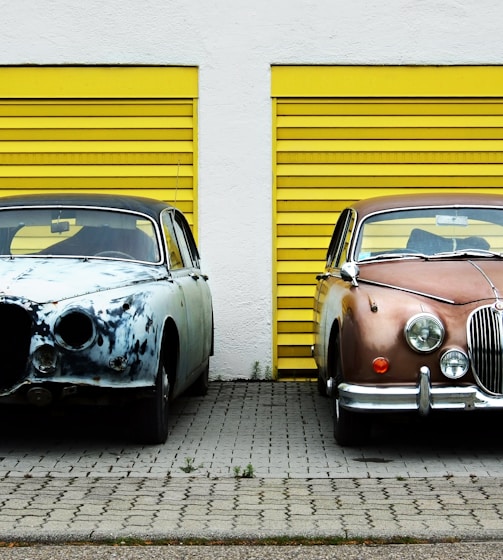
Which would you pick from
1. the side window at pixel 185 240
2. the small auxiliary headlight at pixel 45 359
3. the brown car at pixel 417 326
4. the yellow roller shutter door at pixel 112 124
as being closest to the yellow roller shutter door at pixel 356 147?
the yellow roller shutter door at pixel 112 124

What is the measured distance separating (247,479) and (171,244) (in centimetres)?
272

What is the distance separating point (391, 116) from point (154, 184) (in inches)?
96.8

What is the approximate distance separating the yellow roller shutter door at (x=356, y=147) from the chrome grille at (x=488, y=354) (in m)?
4.76

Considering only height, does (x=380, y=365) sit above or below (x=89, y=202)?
below

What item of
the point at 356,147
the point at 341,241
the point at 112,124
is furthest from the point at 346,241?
the point at 112,124

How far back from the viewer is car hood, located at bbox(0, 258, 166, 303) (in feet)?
24.5

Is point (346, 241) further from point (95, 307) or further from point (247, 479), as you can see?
A: point (247, 479)

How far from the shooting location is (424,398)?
7.25 m

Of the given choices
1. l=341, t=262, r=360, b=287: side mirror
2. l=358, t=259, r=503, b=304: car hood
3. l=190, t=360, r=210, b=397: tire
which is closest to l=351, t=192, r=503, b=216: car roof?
l=358, t=259, r=503, b=304: car hood

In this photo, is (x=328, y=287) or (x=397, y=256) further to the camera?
(x=328, y=287)

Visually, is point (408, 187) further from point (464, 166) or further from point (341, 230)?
point (341, 230)

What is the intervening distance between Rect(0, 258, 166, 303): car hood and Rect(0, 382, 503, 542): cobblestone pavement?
81cm
